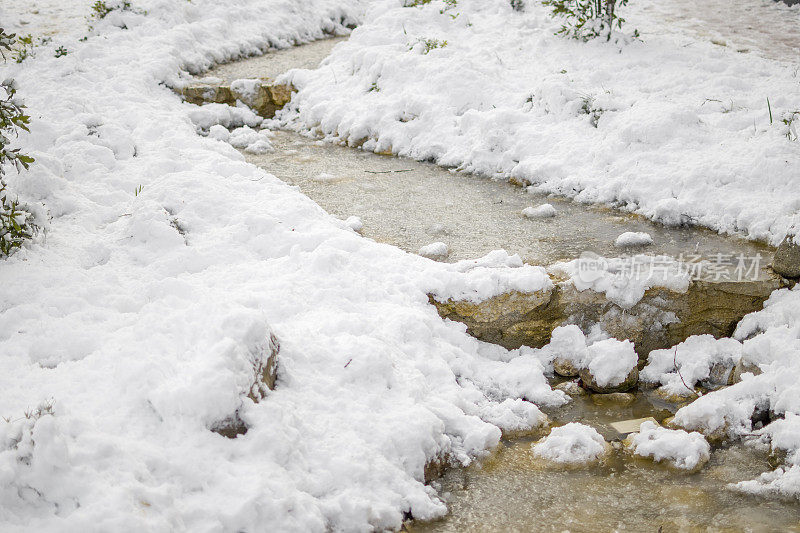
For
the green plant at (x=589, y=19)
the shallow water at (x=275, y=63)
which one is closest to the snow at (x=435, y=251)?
the green plant at (x=589, y=19)

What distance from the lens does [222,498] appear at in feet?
8.59

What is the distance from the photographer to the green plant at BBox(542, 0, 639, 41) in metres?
7.59

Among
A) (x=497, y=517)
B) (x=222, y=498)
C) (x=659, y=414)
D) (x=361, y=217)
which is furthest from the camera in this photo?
(x=361, y=217)

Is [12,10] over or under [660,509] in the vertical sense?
over

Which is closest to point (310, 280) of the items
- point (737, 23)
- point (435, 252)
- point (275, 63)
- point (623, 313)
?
point (435, 252)

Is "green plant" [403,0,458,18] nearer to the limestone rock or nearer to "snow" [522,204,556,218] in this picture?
"snow" [522,204,556,218]

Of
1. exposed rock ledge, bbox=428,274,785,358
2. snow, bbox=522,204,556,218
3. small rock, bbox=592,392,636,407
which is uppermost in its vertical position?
snow, bbox=522,204,556,218

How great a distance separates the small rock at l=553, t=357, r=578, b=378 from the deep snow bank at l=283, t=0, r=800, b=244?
1816mm

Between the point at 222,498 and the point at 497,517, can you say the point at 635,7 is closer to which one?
the point at 497,517

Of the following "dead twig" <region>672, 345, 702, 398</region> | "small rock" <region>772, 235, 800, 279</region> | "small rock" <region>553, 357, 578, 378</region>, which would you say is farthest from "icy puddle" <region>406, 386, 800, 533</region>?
"small rock" <region>772, 235, 800, 279</region>

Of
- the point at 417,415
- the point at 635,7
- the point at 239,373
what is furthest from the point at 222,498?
the point at 635,7

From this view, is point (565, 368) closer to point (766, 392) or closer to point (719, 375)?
point (719, 375)

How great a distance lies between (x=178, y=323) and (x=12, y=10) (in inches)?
400

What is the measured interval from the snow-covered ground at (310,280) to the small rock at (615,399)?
0.36 meters
